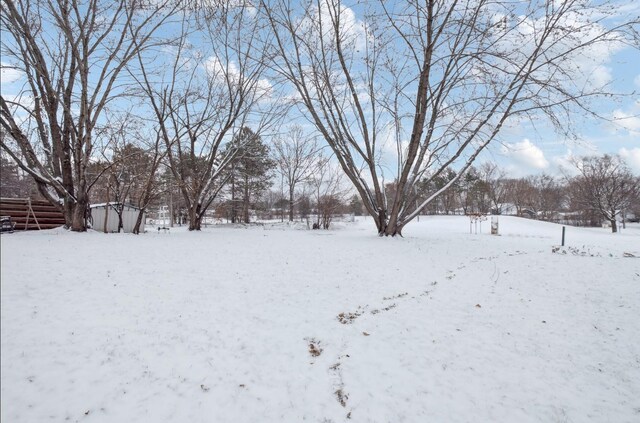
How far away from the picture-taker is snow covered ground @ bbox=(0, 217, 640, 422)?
2260 millimetres

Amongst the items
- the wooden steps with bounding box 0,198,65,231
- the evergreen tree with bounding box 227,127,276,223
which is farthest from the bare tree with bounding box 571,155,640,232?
the wooden steps with bounding box 0,198,65,231

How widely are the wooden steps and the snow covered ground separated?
18.8 ft

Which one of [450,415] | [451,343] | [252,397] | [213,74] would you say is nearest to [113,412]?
[252,397]

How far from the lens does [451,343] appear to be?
3.76 meters

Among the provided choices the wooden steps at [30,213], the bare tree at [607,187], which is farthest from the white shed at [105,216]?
the bare tree at [607,187]

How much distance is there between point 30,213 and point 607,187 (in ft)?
130

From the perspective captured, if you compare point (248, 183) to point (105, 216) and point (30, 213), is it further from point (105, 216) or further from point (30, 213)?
point (30, 213)

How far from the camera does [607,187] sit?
93.9 ft

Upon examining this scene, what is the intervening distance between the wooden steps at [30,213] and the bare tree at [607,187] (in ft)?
125

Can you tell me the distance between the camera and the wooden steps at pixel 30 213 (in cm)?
949

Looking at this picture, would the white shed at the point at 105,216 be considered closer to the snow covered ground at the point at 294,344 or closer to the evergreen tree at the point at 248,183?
the snow covered ground at the point at 294,344

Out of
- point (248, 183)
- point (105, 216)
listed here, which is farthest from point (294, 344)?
point (248, 183)

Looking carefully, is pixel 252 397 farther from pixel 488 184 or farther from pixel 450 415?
pixel 488 184

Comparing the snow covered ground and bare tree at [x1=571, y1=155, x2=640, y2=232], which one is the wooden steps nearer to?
the snow covered ground
